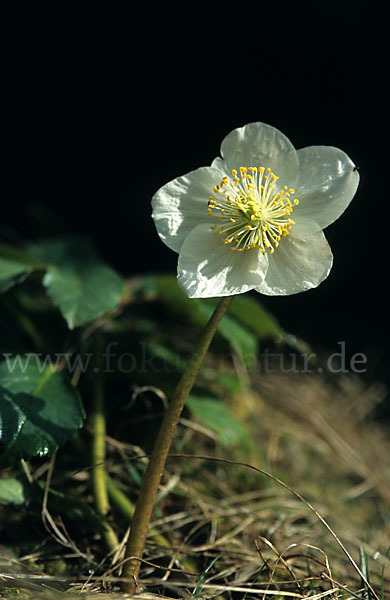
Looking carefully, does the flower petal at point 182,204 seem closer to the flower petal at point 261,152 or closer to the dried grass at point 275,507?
the flower petal at point 261,152

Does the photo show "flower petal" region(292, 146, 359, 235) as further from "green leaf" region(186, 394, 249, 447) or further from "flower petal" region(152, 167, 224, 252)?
"green leaf" region(186, 394, 249, 447)

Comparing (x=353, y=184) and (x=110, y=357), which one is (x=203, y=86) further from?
(x=353, y=184)

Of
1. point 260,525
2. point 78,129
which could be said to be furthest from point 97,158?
point 260,525

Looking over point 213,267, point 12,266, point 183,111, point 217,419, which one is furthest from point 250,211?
point 183,111

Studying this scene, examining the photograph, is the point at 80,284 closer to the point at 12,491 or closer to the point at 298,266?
the point at 12,491

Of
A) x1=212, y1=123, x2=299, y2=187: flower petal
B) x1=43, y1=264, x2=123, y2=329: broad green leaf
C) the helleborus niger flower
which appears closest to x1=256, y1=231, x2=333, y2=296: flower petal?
the helleborus niger flower

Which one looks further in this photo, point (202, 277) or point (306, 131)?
point (306, 131)
